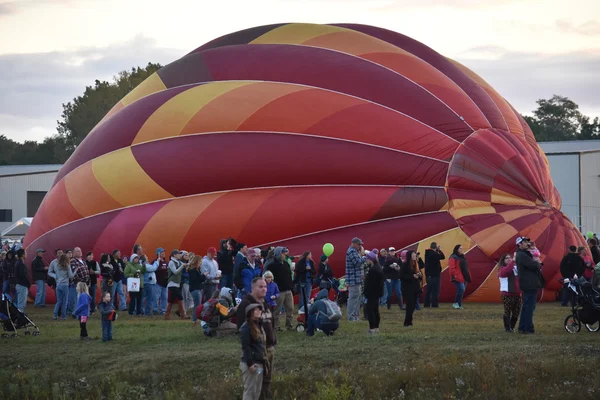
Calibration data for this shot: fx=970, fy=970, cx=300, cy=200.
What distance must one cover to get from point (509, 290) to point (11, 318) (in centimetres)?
826

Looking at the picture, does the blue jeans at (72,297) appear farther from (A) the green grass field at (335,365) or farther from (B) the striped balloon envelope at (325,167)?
(A) the green grass field at (335,365)

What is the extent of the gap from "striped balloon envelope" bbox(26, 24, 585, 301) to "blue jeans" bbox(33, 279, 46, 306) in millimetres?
948

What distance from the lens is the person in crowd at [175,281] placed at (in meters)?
18.2

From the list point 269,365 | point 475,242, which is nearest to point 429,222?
point 475,242

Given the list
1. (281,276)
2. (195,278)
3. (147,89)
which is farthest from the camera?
(147,89)

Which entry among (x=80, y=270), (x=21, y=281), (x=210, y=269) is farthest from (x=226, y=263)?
(x=21, y=281)

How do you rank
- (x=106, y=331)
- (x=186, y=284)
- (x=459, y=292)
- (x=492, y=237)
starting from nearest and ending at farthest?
1. (x=106, y=331)
2. (x=186, y=284)
3. (x=459, y=292)
4. (x=492, y=237)

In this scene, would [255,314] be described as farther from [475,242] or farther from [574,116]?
[574,116]

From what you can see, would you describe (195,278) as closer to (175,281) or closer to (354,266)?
(175,281)

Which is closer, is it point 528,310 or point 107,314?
point 528,310

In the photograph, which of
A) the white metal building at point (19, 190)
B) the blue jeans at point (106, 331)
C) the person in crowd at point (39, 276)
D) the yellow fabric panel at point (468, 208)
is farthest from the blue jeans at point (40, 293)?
the white metal building at point (19, 190)

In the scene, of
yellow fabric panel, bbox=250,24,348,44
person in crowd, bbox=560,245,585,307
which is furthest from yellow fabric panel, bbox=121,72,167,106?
person in crowd, bbox=560,245,585,307

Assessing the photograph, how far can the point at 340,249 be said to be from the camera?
19.4m

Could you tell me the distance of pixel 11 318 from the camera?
16.4 meters
